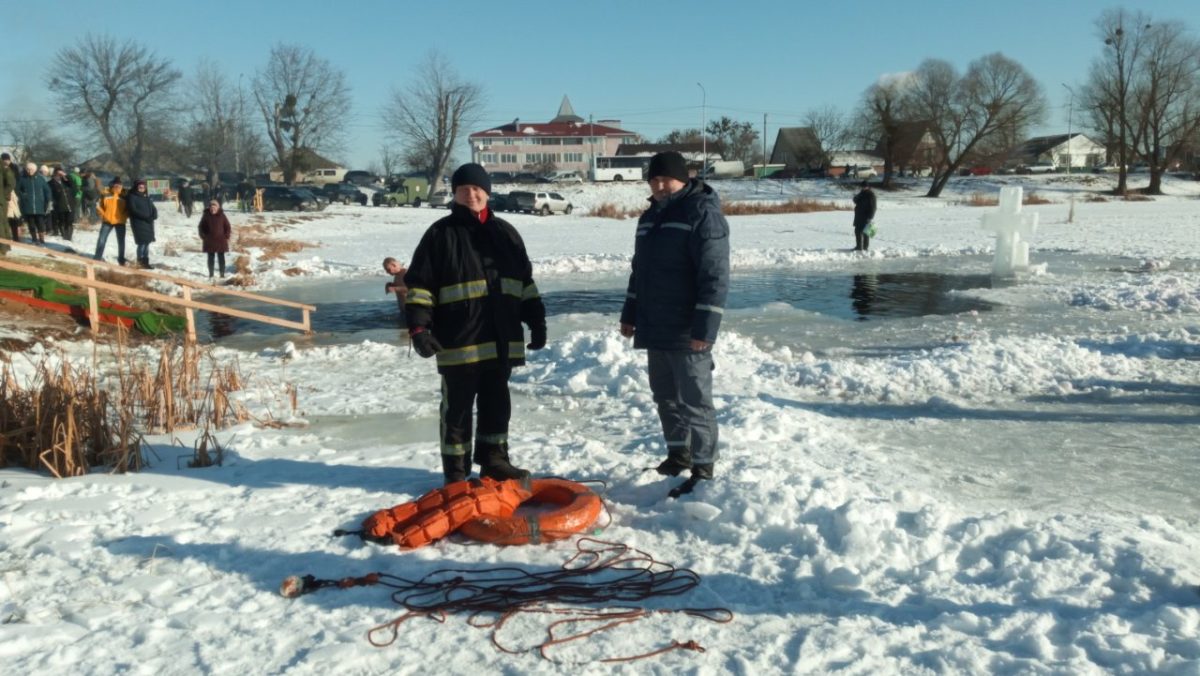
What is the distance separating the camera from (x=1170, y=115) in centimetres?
6775

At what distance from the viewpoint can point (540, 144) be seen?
110062 millimetres

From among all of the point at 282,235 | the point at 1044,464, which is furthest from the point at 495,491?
the point at 282,235

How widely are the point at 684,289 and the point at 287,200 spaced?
40.3 metres

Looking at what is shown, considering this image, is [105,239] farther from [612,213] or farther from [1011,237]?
[612,213]

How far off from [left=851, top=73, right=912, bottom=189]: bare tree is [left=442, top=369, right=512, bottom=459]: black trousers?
217 ft

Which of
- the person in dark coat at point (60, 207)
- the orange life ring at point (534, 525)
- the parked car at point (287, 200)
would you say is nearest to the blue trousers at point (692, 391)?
the orange life ring at point (534, 525)

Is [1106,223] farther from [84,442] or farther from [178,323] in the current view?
[84,442]

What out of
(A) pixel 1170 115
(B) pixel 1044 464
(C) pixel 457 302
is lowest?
(B) pixel 1044 464

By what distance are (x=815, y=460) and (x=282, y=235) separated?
90.3 feet

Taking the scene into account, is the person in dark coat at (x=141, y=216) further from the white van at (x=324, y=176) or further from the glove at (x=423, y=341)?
the white van at (x=324, y=176)

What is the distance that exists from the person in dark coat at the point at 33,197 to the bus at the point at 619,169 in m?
56.6

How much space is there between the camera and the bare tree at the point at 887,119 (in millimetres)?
68312

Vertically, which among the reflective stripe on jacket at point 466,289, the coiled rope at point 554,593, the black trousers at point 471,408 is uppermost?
the reflective stripe on jacket at point 466,289

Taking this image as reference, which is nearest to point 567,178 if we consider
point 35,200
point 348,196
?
point 348,196
